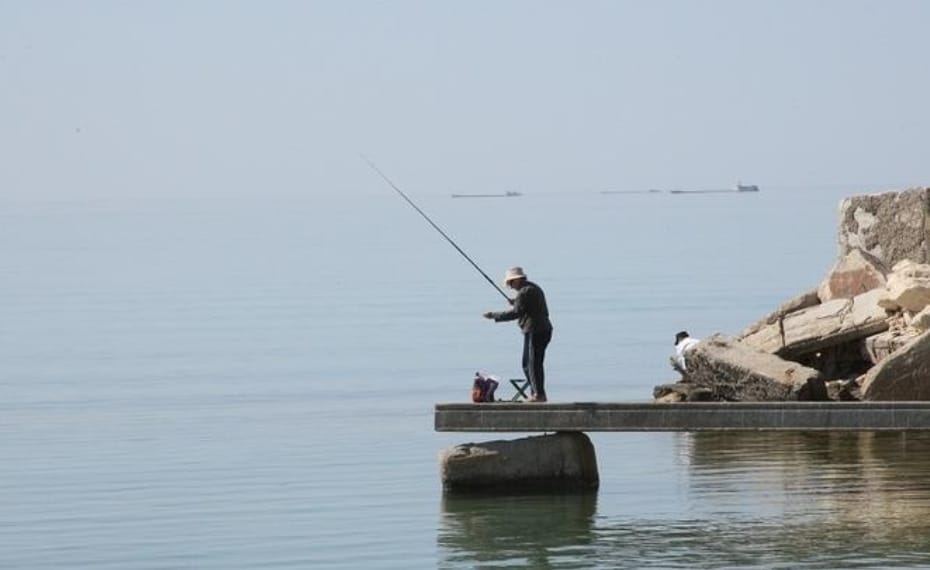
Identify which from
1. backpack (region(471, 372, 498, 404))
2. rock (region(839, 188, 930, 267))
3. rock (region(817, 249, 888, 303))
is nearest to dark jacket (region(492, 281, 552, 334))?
backpack (region(471, 372, 498, 404))

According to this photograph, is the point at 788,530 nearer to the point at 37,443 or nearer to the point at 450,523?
the point at 450,523

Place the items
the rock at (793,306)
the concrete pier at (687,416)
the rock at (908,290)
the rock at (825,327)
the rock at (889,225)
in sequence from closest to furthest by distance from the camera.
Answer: the concrete pier at (687,416) → the rock at (908,290) → the rock at (825,327) → the rock at (793,306) → the rock at (889,225)

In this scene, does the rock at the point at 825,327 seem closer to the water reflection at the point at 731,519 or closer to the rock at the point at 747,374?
the rock at the point at 747,374

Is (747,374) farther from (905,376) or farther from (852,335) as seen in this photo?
(852,335)

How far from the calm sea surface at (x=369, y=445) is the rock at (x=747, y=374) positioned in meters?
0.87

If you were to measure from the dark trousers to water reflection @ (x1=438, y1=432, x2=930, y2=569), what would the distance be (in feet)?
3.55

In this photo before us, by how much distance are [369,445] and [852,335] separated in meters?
6.26

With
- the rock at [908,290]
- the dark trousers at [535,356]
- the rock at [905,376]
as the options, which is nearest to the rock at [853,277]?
the rock at [908,290]

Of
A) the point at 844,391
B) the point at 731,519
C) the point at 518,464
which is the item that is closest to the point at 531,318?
the point at 518,464

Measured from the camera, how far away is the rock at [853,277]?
2495cm

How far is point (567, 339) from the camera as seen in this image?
44.1 metres

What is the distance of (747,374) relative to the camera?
73.8 feet

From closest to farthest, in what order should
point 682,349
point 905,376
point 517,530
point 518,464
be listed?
point 517,530 < point 518,464 < point 905,376 < point 682,349

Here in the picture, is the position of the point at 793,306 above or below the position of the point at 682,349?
above
